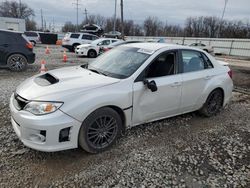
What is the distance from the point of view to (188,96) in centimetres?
438

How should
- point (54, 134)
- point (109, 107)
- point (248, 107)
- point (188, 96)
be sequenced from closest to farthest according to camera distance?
1. point (54, 134)
2. point (109, 107)
3. point (188, 96)
4. point (248, 107)

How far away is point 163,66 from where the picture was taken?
13.4 feet

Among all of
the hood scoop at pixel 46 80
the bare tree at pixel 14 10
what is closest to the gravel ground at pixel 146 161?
the hood scoop at pixel 46 80

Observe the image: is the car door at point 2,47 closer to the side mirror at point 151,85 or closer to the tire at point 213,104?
the side mirror at point 151,85

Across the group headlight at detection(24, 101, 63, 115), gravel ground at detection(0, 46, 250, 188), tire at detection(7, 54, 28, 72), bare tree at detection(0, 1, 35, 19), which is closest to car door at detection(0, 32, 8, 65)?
tire at detection(7, 54, 28, 72)

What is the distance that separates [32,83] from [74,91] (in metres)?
0.85

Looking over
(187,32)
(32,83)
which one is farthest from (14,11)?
(32,83)

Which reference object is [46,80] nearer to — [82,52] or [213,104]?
[213,104]

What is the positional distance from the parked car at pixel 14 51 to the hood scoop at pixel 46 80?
5.93 m

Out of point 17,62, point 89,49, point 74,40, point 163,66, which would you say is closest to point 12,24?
point 74,40

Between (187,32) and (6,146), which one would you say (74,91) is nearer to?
(6,146)

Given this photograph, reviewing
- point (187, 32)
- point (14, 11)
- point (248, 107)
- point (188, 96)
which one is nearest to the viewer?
point (188, 96)

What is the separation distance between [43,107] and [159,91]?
189 cm

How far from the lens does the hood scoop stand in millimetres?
3369
